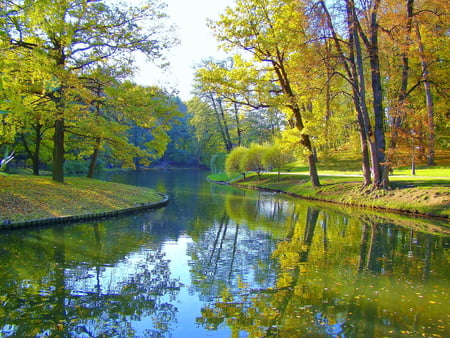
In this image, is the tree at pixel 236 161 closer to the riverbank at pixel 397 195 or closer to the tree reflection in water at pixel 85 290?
the riverbank at pixel 397 195

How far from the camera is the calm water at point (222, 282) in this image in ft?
17.1

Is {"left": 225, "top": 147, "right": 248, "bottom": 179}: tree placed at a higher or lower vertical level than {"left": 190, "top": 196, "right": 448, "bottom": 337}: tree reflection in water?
higher

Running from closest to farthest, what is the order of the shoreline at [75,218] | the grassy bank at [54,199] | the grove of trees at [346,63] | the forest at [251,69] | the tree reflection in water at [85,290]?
the tree reflection in water at [85,290]
the shoreline at [75,218]
the grassy bank at [54,199]
the forest at [251,69]
the grove of trees at [346,63]

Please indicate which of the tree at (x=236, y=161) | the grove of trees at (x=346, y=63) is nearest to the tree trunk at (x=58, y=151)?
the grove of trees at (x=346, y=63)

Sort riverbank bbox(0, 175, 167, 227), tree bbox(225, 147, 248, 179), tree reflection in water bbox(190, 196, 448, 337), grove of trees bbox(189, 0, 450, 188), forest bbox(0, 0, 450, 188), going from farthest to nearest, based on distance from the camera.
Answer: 1. tree bbox(225, 147, 248, 179)
2. grove of trees bbox(189, 0, 450, 188)
3. forest bbox(0, 0, 450, 188)
4. riverbank bbox(0, 175, 167, 227)
5. tree reflection in water bbox(190, 196, 448, 337)

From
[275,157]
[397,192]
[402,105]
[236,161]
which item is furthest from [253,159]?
[402,105]

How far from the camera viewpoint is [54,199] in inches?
580

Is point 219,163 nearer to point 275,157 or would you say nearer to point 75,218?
point 275,157

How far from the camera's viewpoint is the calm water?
5.23 metres

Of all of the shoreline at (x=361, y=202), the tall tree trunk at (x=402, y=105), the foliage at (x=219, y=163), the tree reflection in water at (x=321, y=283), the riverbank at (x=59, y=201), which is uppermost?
the tall tree trunk at (x=402, y=105)

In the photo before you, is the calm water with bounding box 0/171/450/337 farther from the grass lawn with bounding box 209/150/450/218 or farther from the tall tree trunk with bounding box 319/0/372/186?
the tall tree trunk with bounding box 319/0/372/186

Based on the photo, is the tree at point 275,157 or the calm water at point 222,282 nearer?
the calm water at point 222,282

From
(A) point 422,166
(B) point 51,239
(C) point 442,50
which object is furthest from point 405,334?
(A) point 422,166

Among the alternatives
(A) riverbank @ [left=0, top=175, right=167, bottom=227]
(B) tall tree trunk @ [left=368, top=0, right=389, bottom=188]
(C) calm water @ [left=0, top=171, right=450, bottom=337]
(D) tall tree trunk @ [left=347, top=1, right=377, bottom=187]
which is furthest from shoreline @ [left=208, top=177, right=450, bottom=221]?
(A) riverbank @ [left=0, top=175, right=167, bottom=227]
